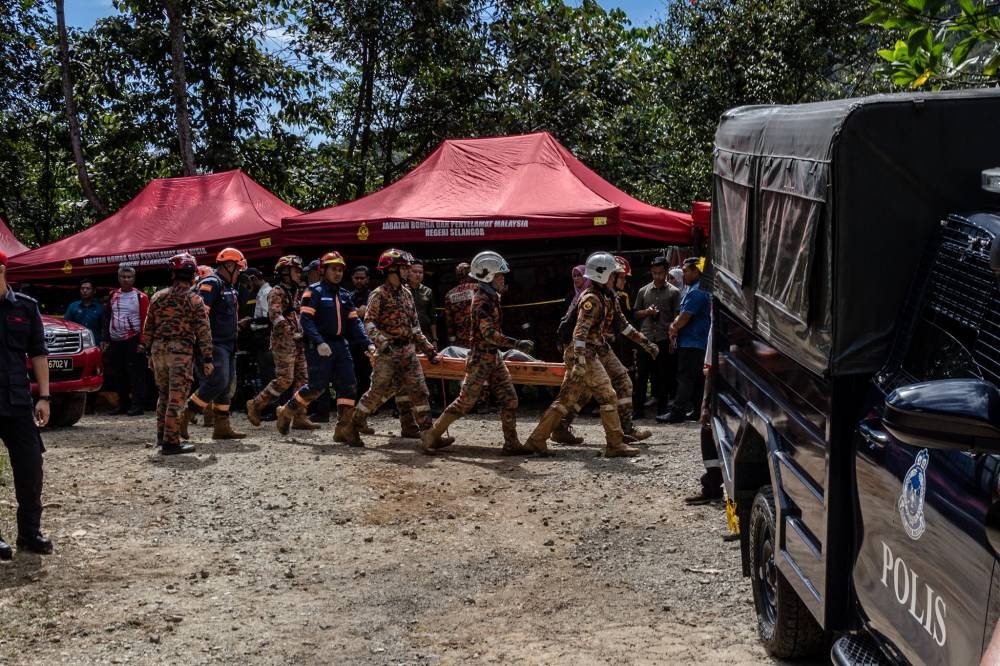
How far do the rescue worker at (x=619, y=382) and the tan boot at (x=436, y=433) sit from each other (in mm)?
1142

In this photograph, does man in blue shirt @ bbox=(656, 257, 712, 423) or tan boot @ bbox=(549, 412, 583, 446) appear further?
man in blue shirt @ bbox=(656, 257, 712, 423)

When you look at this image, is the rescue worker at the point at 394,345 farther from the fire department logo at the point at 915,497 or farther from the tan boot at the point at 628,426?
the fire department logo at the point at 915,497

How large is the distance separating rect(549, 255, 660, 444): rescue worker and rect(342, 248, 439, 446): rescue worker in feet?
4.68

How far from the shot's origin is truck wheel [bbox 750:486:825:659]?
17.1ft

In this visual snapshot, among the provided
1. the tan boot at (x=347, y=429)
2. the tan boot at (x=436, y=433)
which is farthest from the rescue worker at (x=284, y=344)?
the tan boot at (x=436, y=433)

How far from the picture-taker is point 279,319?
540 inches

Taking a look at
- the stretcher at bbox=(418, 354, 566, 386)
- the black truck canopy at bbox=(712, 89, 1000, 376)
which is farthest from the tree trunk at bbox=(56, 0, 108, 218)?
the black truck canopy at bbox=(712, 89, 1000, 376)

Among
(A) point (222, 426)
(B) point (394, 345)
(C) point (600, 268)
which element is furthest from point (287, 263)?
(C) point (600, 268)

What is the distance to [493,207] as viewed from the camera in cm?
1611

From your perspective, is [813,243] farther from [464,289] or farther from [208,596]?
[464,289]

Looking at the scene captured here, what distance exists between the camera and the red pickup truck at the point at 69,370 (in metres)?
15.0

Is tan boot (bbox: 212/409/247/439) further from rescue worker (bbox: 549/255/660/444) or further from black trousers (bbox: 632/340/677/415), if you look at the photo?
black trousers (bbox: 632/340/677/415)

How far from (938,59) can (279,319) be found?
907 cm

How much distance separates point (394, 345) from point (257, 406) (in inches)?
98.7
